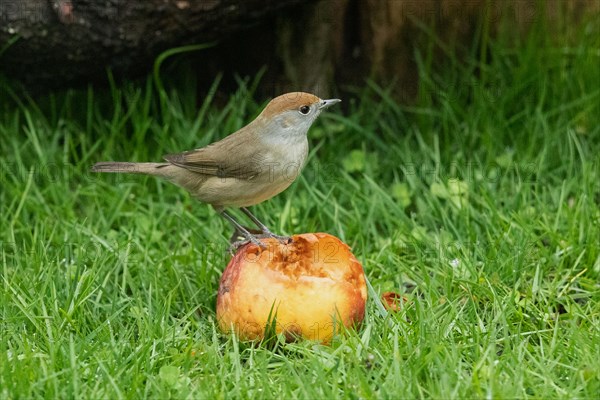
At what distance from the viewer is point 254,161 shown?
478 centimetres

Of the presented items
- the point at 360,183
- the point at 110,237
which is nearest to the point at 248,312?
the point at 110,237

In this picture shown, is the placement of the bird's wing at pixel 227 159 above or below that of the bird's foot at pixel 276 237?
above

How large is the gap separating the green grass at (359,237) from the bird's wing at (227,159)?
45 centimetres

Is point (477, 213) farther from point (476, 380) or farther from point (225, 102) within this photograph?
point (225, 102)

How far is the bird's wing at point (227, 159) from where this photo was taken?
15.7ft

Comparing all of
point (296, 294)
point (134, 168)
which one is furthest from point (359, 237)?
point (134, 168)

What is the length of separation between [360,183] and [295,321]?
195cm

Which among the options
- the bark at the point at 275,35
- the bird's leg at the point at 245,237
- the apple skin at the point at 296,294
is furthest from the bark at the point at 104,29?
the apple skin at the point at 296,294

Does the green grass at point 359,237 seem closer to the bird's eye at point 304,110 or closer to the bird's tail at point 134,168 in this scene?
the bird's tail at point 134,168

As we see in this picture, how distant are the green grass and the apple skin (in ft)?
0.31

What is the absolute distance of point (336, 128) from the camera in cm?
652

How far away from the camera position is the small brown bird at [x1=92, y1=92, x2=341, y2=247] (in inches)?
187

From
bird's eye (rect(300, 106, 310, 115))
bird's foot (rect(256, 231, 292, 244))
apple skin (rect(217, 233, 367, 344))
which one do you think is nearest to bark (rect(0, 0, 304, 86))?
bird's eye (rect(300, 106, 310, 115))

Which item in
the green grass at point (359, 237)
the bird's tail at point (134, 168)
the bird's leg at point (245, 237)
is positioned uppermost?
the bird's tail at point (134, 168)
